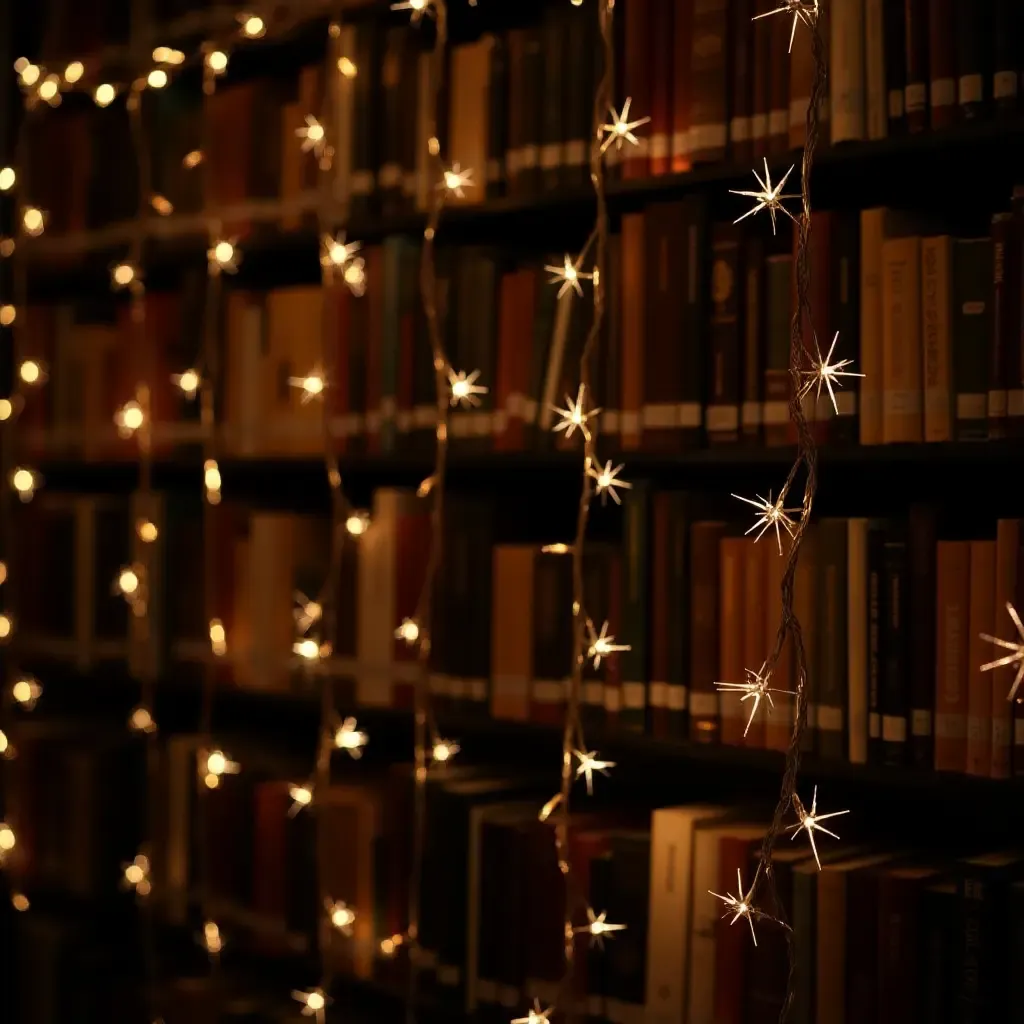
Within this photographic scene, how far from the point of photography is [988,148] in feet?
4.94

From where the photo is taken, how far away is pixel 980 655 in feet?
4.72

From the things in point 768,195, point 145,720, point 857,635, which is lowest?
point 145,720

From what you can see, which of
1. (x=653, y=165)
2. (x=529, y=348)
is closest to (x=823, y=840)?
(x=529, y=348)

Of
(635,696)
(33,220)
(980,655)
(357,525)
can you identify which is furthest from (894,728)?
(33,220)

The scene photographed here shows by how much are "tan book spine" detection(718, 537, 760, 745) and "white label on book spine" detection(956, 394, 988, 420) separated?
0.30 meters

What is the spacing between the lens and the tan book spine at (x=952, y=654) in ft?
4.78

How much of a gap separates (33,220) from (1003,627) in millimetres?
2035

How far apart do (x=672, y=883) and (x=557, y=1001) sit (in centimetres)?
25

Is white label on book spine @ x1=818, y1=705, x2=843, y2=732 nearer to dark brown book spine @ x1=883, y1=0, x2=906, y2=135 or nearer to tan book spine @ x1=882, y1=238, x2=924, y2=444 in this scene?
tan book spine @ x1=882, y1=238, x2=924, y2=444

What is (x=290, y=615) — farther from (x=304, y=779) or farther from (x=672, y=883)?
(x=672, y=883)

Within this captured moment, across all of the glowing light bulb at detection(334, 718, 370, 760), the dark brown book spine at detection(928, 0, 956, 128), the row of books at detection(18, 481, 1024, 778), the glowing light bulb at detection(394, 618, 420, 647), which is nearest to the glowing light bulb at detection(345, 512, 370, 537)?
the row of books at detection(18, 481, 1024, 778)

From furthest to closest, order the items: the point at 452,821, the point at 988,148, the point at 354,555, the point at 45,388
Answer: the point at 45,388 < the point at 354,555 < the point at 452,821 < the point at 988,148

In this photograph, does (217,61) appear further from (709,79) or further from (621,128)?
(709,79)

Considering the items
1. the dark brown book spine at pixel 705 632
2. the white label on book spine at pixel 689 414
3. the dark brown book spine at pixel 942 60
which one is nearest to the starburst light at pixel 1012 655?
the dark brown book spine at pixel 705 632
